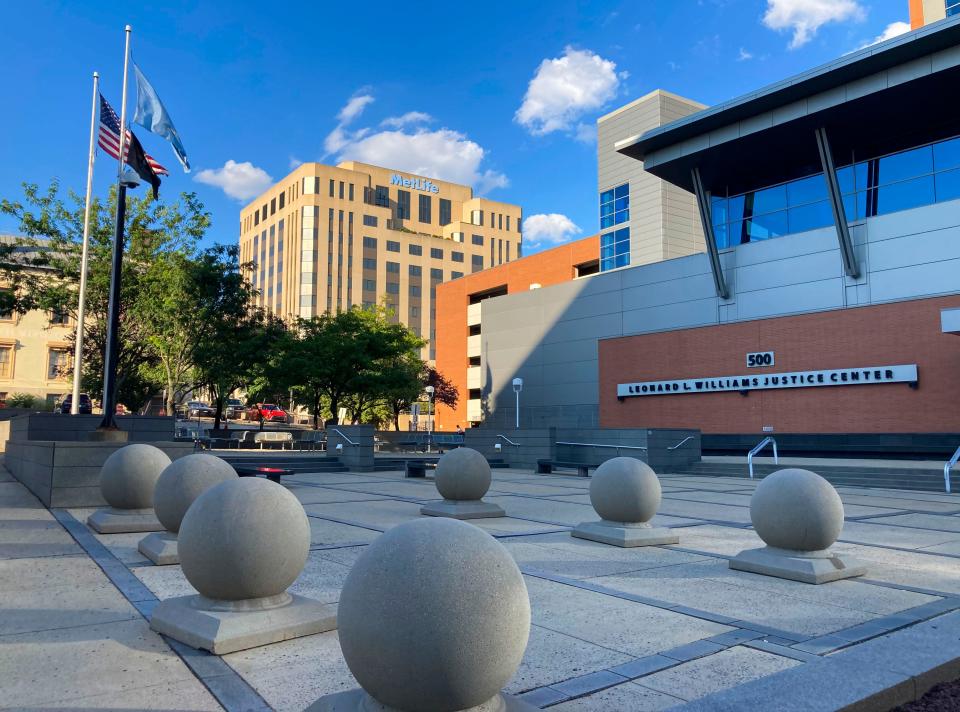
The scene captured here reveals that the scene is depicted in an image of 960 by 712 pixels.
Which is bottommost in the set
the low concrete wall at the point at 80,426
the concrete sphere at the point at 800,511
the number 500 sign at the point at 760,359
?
the concrete sphere at the point at 800,511

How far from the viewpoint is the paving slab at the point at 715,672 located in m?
4.48

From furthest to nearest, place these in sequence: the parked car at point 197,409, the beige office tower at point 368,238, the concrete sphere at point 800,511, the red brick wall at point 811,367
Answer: the beige office tower at point 368,238
the parked car at point 197,409
the red brick wall at point 811,367
the concrete sphere at point 800,511

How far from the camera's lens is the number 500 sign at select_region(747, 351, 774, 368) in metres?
31.8

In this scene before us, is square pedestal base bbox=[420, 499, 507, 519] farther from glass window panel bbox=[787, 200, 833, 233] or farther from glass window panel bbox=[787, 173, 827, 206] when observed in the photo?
glass window panel bbox=[787, 173, 827, 206]

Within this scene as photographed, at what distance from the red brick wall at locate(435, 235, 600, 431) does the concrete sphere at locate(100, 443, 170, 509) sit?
1883 inches

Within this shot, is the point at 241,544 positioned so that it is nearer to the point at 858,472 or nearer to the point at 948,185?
the point at 858,472

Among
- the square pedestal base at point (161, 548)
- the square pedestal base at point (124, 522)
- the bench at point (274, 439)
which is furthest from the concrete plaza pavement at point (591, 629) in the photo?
the bench at point (274, 439)

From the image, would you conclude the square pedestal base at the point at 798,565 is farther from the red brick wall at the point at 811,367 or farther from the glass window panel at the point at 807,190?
the glass window panel at the point at 807,190

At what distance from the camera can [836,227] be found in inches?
1147

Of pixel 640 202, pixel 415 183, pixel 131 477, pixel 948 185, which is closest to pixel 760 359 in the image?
pixel 948 185

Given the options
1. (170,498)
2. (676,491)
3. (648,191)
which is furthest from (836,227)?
(170,498)

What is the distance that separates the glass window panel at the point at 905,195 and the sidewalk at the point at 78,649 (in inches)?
1215

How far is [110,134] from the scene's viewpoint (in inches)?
772

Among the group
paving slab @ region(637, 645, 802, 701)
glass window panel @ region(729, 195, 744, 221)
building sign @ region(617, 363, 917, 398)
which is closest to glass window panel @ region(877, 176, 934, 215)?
glass window panel @ region(729, 195, 744, 221)
